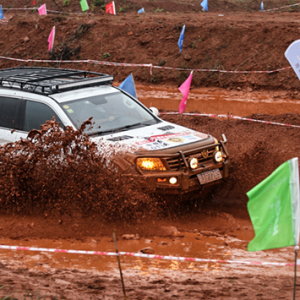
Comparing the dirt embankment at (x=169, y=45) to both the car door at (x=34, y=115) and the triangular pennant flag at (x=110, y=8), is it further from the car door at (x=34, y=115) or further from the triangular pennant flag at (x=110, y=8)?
the car door at (x=34, y=115)

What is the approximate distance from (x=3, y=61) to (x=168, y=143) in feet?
61.6

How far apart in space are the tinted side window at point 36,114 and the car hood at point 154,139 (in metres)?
0.87

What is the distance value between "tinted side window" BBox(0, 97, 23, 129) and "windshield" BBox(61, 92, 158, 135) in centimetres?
80

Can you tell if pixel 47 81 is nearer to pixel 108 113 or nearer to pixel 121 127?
pixel 108 113

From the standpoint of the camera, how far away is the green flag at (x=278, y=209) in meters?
3.25

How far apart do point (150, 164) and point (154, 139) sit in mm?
530

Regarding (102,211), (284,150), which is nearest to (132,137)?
(102,211)

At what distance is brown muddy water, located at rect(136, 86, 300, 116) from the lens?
14367 millimetres

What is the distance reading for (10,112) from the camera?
6.43m

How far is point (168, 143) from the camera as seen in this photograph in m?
5.71

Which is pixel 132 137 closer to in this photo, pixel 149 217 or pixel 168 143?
pixel 168 143

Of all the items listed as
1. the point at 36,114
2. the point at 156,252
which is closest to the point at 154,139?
the point at 156,252

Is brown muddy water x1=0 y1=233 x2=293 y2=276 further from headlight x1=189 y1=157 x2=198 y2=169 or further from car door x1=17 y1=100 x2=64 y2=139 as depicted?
car door x1=17 y1=100 x2=64 y2=139

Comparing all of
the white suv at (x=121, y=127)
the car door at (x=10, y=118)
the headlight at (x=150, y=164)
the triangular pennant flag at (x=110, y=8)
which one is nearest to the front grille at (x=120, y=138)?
the white suv at (x=121, y=127)
